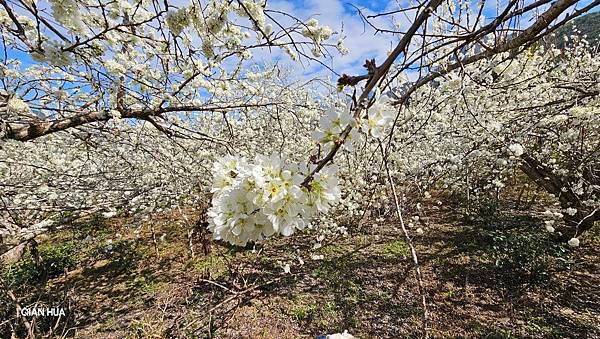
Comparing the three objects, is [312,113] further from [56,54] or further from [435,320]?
[56,54]

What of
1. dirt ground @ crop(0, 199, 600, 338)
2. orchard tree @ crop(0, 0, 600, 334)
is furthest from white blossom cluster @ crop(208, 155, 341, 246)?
dirt ground @ crop(0, 199, 600, 338)

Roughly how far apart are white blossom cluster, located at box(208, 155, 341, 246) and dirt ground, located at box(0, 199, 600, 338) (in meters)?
2.91

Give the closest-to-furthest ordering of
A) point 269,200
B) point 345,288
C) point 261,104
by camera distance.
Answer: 1. point 269,200
2. point 261,104
3. point 345,288

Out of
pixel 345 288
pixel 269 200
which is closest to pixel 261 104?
pixel 269 200

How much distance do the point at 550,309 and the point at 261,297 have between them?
4123 mm

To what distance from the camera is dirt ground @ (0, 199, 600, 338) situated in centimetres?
440

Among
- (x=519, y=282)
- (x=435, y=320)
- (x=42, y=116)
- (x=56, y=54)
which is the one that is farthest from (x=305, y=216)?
(x=519, y=282)

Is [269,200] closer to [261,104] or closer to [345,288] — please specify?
[261,104]

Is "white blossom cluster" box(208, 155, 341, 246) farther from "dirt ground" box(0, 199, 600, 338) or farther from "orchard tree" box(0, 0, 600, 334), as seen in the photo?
"dirt ground" box(0, 199, 600, 338)

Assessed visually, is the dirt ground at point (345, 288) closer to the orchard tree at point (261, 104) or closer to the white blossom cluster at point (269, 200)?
the orchard tree at point (261, 104)

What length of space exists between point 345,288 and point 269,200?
4962 mm

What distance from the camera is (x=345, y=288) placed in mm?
5395

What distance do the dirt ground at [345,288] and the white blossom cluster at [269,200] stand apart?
9.54 feet

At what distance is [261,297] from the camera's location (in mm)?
5395
